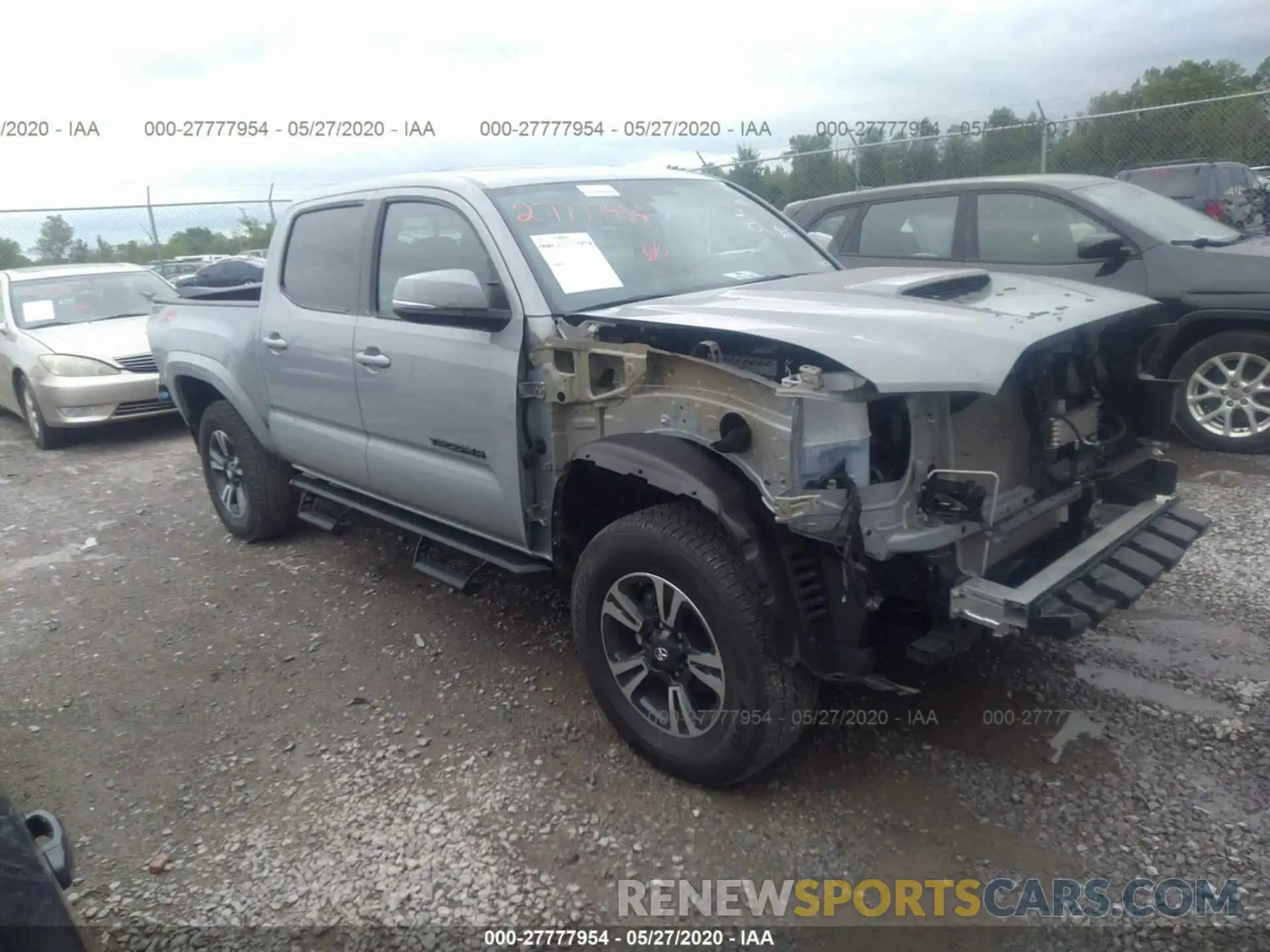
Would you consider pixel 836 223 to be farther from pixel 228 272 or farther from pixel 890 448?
pixel 228 272

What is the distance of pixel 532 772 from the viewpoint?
3205 mm

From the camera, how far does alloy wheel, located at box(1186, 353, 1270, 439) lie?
5.70m

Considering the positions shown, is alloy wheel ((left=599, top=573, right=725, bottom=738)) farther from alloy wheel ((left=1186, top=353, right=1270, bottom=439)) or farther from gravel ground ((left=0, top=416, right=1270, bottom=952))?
alloy wheel ((left=1186, top=353, right=1270, bottom=439))

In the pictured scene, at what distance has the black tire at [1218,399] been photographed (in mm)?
5656

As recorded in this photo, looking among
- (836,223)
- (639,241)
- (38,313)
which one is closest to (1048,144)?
(836,223)

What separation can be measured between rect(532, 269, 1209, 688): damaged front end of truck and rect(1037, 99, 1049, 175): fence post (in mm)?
8710

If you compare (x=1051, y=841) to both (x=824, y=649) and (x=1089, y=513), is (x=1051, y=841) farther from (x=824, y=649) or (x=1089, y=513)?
(x=1089, y=513)

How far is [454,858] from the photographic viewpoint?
282 cm

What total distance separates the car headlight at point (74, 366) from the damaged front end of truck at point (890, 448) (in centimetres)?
666

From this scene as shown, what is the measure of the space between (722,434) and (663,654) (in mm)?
750

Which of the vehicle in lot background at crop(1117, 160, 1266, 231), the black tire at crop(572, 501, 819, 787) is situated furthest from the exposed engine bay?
the vehicle in lot background at crop(1117, 160, 1266, 231)

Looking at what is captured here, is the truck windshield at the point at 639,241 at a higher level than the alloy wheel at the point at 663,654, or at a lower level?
higher

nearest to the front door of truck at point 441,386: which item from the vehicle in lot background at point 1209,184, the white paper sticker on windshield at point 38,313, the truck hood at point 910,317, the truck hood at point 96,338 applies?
the truck hood at point 910,317

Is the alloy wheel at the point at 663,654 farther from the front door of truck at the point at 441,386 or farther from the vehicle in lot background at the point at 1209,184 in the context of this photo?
the vehicle in lot background at the point at 1209,184
